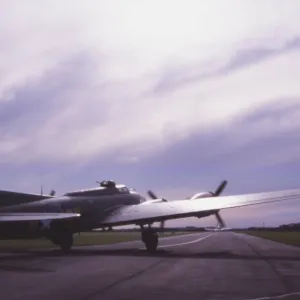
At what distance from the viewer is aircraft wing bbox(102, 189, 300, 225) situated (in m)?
35.4

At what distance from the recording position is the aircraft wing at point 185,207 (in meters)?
35.4

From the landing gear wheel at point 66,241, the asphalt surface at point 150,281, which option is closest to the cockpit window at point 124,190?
the landing gear wheel at point 66,241

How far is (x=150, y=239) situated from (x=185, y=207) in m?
3.60

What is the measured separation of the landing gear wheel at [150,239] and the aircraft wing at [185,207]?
163cm

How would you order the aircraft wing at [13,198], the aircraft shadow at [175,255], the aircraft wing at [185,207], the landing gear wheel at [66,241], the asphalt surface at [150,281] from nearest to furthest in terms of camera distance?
the asphalt surface at [150,281], the aircraft shadow at [175,255], the aircraft wing at [185,207], the landing gear wheel at [66,241], the aircraft wing at [13,198]

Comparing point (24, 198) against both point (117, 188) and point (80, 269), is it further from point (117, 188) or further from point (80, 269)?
point (80, 269)

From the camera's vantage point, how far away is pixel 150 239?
128ft

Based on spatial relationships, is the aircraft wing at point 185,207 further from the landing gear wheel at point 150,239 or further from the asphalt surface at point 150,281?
the asphalt surface at point 150,281

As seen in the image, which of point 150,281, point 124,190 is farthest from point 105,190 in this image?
point 150,281

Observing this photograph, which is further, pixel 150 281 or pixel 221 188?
pixel 221 188

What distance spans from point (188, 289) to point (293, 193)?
63.9ft

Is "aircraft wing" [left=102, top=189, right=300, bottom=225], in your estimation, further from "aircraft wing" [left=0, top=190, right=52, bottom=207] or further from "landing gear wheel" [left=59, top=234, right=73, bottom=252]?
"aircraft wing" [left=0, top=190, right=52, bottom=207]

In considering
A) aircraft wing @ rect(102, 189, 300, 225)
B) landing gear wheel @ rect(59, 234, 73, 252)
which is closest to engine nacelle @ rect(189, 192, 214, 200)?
aircraft wing @ rect(102, 189, 300, 225)

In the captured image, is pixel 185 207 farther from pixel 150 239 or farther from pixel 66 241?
pixel 66 241
